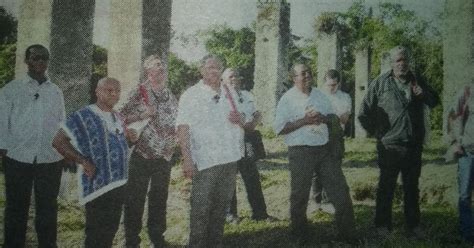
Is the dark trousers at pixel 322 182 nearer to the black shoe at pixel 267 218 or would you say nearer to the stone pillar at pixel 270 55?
the black shoe at pixel 267 218

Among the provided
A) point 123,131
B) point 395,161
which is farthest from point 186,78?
point 395,161

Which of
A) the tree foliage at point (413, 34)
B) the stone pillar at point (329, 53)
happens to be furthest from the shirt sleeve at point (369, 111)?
the stone pillar at point (329, 53)

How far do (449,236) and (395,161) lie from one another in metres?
0.67

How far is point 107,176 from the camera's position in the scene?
99.6 inches

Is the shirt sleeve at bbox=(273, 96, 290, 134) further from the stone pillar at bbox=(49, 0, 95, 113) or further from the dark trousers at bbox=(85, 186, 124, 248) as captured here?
the stone pillar at bbox=(49, 0, 95, 113)

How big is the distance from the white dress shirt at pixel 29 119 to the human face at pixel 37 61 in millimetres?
68

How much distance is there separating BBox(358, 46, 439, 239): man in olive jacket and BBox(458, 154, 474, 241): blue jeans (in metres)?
0.30

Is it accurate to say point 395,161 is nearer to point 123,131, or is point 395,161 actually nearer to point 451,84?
point 451,84

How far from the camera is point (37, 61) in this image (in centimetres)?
293

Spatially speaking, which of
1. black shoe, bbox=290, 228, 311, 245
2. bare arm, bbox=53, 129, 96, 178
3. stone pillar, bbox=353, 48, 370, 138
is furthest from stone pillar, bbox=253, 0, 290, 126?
bare arm, bbox=53, 129, 96, 178

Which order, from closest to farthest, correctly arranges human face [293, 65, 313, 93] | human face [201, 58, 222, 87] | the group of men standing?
1. the group of men standing
2. human face [201, 58, 222, 87]
3. human face [293, 65, 313, 93]

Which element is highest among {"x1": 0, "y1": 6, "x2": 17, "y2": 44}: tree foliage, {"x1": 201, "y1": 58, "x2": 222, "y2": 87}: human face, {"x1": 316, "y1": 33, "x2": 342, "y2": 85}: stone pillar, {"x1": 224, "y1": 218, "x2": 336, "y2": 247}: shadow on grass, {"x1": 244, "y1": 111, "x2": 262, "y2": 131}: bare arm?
{"x1": 316, "y1": 33, "x2": 342, "y2": 85}: stone pillar

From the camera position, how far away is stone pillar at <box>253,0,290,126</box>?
5027mm

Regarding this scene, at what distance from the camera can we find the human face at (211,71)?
9.65 ft
